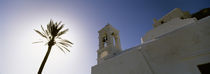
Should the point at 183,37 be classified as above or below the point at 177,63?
above

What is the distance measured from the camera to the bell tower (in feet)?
28.3

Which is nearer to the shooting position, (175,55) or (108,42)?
(175,55)

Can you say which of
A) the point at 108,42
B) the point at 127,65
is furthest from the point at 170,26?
the point at 127,65

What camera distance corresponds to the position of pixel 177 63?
3.48 meters

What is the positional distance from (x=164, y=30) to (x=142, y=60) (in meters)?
6.63

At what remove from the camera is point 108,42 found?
9.03 m

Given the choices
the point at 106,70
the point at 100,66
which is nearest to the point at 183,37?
the point at 106,70

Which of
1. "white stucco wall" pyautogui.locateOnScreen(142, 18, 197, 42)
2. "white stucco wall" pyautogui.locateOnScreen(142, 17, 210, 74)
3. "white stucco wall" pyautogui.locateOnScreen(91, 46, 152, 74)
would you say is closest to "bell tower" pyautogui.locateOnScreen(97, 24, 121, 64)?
"white stucco wall" pyautogui.locateOnScreen(91, 46, 152, 74)

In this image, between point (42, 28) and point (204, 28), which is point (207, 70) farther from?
point (42, 28)

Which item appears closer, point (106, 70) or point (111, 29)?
point (106, 70)

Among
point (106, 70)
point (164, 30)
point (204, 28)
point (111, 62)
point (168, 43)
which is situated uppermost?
point (164, 30)

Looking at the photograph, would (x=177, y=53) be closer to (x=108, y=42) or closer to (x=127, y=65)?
(x=127, y=65)

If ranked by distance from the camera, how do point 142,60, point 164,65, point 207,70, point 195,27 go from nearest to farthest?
point 207,70
point 195,27
point 164,65
point 142,60

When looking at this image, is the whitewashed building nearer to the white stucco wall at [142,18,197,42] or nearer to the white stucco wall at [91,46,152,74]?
the white stucco wall at [91,46,152,74]
